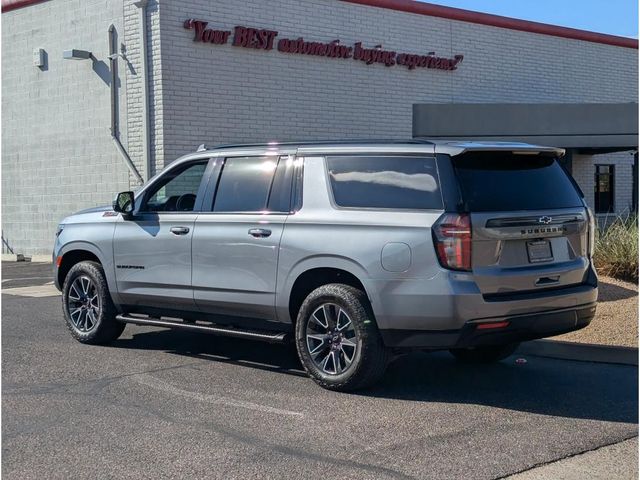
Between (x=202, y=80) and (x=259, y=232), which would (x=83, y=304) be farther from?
(x=202, y=80)

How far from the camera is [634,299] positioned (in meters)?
11.0

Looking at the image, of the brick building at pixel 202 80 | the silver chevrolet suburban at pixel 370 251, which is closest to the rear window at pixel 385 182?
the silver chevrolet suburban at pixel 370 251

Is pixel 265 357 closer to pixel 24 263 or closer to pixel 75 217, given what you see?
pixel 75 217

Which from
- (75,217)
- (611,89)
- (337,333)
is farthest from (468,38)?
(337,333)

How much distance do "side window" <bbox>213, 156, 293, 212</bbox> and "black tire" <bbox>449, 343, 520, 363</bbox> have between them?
2240mm

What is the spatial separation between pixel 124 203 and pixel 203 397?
259cm

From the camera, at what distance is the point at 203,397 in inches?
272

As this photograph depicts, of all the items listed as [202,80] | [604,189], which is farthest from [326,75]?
[604,189]

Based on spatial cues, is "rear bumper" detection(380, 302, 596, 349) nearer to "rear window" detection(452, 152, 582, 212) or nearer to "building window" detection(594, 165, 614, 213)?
"rear window" detection(452, 152, 582, 212)

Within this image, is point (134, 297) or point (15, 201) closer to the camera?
point (134, 297)

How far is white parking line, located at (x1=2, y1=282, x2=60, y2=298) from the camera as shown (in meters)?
13.8

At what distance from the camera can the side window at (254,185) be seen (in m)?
7.67

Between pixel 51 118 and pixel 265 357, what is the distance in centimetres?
1283

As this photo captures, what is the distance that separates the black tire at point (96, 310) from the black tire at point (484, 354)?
348 cm
